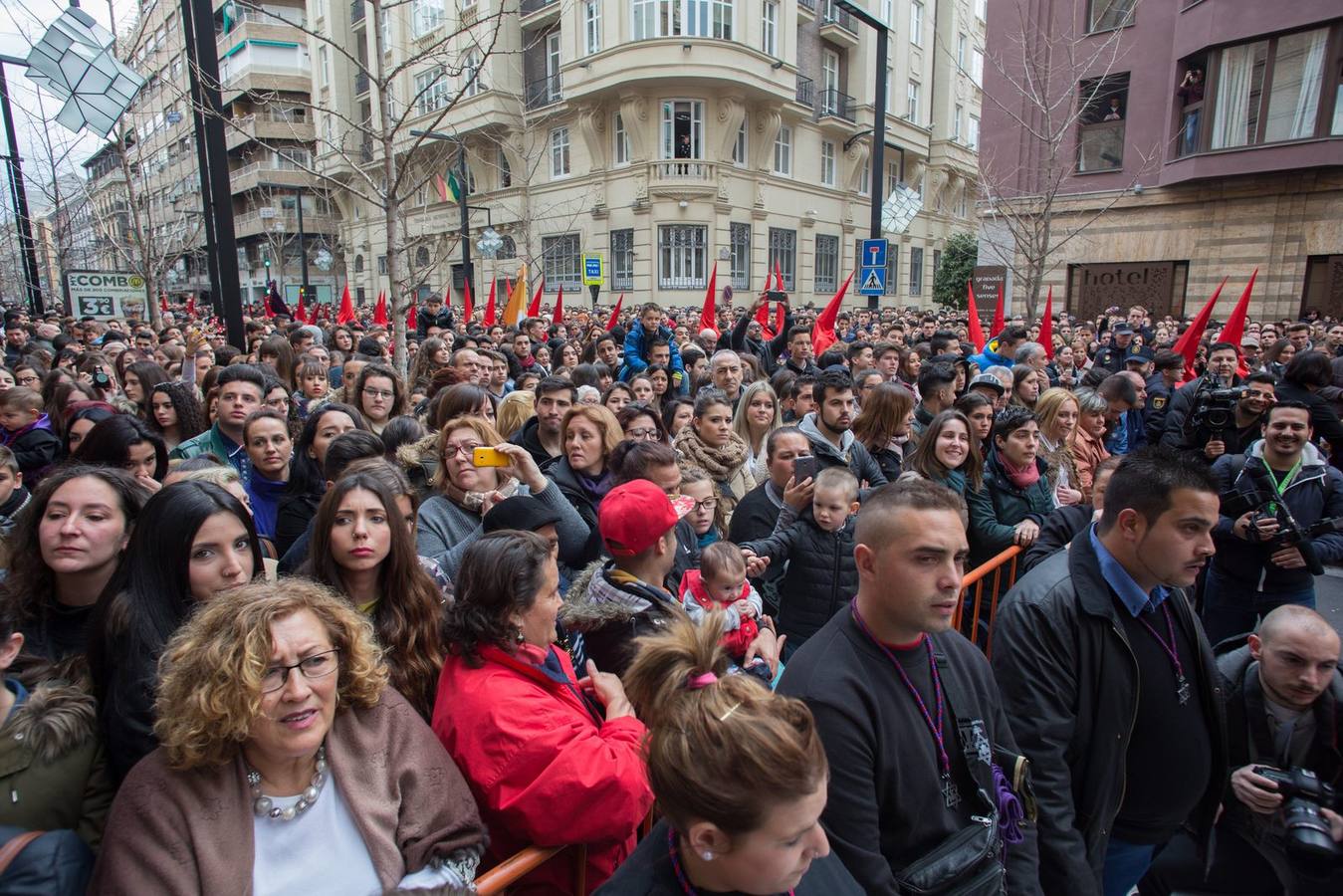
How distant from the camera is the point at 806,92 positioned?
30.2 m

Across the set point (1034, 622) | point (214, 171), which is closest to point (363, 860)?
point (1034, 622)

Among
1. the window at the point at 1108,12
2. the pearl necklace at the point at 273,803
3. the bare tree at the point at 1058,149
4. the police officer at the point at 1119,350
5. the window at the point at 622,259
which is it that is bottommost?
the pearl necklace at the point at 273,803

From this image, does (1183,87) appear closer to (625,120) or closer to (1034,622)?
(625,120)

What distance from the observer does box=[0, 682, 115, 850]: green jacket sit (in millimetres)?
1668

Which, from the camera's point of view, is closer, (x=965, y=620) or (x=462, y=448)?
(x=462, y=448)

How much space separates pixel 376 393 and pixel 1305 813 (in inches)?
215

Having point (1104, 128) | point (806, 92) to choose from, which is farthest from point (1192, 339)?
point (806, 92)

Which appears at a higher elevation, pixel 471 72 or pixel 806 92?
pixel 806 92

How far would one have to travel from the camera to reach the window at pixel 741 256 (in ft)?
90.7

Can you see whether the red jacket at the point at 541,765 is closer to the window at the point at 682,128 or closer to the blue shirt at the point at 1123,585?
the blue shirt at the point at 1123,585

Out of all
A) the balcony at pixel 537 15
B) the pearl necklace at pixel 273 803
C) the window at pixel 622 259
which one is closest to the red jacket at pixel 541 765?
the pearl necklace at pixel 273 803

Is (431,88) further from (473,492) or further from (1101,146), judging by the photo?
(1101,146)

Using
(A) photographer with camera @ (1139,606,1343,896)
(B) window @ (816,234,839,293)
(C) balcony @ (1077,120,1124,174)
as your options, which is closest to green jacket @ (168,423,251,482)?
(A) photographer with camera @ (1139,606,1343,896)

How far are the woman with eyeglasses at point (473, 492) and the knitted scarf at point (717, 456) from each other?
46.1 inches
